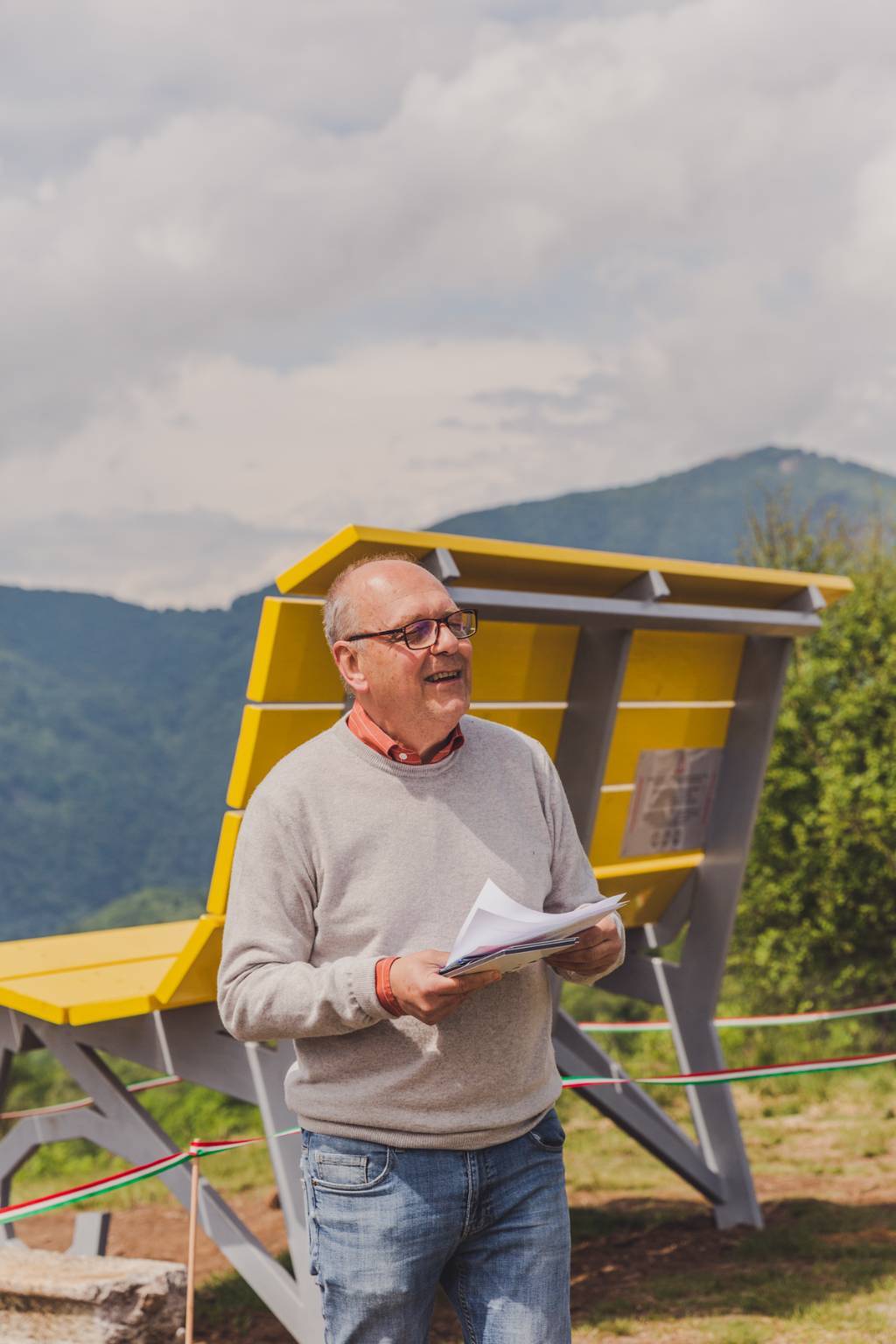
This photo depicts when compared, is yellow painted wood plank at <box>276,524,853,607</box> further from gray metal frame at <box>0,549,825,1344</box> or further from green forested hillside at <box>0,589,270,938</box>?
green forested hillside at <box>0,589,270,938</box>

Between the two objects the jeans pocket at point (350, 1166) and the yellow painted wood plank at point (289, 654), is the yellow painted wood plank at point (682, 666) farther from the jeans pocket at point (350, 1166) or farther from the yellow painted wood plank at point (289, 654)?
the jeans pocket at point (350, 1166)

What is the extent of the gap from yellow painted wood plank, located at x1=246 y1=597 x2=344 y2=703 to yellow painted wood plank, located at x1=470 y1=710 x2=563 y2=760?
2.15 ft

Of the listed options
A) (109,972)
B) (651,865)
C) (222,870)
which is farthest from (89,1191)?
(651,865)

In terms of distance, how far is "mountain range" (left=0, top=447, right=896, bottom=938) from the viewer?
8794 cm

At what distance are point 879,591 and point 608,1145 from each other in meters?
6.61

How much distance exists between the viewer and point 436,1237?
81.5 inches

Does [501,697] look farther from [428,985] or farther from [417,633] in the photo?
[428,985]

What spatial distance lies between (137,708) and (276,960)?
9869 centimetres

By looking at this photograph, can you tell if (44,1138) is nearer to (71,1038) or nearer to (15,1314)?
(71,1038)

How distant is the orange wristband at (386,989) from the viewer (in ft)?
6.30

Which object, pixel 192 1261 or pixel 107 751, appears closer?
pixel 192 1261

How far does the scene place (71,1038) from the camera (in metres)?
4.16

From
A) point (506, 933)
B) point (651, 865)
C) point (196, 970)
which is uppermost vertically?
point (506, 933)

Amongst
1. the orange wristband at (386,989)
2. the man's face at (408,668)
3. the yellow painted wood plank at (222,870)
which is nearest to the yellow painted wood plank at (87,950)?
the yellow painted wood plank at (222,870)
